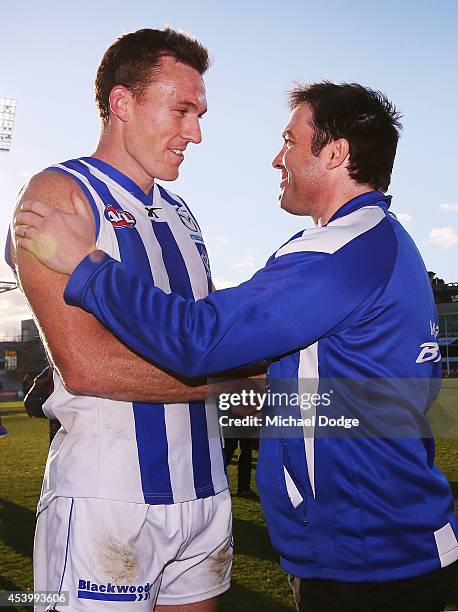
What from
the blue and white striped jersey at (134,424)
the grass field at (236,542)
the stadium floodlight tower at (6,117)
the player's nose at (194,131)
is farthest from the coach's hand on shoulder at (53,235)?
the stadium floodlight tower at (6,117)

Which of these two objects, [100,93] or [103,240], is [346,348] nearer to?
[103,240]

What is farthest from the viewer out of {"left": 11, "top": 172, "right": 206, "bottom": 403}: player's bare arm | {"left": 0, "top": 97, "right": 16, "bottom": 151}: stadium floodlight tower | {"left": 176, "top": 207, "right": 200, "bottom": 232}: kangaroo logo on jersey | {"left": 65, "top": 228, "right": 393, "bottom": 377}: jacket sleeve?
{"left": 0, "top": 97, "right": 16, "bottom": 151}: stadium floodlight tower

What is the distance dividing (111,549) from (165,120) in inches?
54.6

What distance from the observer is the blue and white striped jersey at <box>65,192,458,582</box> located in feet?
6.00

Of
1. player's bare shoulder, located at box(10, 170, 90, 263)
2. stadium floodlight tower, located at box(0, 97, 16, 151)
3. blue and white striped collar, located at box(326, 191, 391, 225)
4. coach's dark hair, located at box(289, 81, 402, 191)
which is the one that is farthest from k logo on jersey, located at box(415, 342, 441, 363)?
stadium floodlight tower, located at box(0, 97, 16, 151)

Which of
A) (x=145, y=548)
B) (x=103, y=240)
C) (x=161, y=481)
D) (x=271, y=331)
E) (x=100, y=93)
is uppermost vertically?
(x=100, y=93)

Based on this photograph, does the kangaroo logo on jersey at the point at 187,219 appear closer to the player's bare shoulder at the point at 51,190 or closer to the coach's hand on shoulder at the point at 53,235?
the player's bare shoulder at the point at 51,190

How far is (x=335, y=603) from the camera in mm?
1957

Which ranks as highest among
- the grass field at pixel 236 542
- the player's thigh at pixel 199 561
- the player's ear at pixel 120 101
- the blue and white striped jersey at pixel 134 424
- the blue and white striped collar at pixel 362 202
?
the player's ear at pixel 120 101

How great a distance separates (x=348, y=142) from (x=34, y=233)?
1050 millimetres

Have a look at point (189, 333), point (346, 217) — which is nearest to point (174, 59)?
point (346, 217)

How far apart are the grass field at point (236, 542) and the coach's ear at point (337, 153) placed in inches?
142

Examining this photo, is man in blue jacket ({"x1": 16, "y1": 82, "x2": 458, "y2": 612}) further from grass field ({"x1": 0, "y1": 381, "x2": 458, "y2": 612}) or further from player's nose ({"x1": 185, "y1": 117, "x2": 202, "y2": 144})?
grass field ({"x1": 0, "y1": 381, "x2": 458, "y2": 612})

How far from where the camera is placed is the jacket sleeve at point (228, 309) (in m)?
1.81
